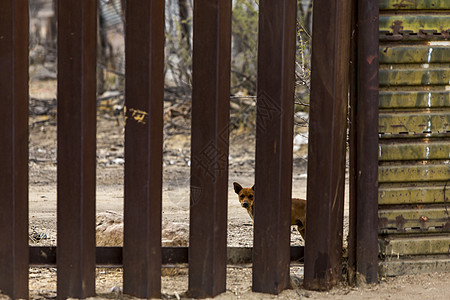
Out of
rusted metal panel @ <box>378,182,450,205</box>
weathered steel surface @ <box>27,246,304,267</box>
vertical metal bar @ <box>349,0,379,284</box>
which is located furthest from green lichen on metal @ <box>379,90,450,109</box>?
weathered steel surface @ <box>27,246,304,267</box>

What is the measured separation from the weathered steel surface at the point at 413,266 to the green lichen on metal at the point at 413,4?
1378 millimetres

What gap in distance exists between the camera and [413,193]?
140 inches

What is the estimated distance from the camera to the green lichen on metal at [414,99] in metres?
3.48

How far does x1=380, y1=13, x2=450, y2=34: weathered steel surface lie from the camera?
11.3 ft

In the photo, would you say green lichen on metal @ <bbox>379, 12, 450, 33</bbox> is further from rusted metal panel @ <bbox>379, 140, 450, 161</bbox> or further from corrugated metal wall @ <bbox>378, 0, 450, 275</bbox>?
rusted metal panel @ <bbox>379, 140, 450, 161</bbox>

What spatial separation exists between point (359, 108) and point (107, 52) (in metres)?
13.4

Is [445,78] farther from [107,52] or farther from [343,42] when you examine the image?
[107,52]

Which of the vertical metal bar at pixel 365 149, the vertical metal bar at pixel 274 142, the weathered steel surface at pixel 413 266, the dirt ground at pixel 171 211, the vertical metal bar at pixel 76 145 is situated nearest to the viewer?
the vertical metal bar at pixel 76 145

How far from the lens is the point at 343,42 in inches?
130

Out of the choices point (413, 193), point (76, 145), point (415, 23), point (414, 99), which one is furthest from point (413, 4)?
point (76, 145)

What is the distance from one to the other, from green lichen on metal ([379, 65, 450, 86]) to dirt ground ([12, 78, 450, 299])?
1.08 meters

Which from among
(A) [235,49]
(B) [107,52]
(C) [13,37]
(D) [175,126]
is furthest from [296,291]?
(B) [107,52]

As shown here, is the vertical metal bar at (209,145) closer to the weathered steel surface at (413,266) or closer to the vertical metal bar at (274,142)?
the vertical metal bar at (274,142)

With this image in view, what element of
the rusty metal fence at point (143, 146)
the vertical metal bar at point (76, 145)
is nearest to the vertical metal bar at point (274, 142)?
the rusty metal fence at point (143, 146)
